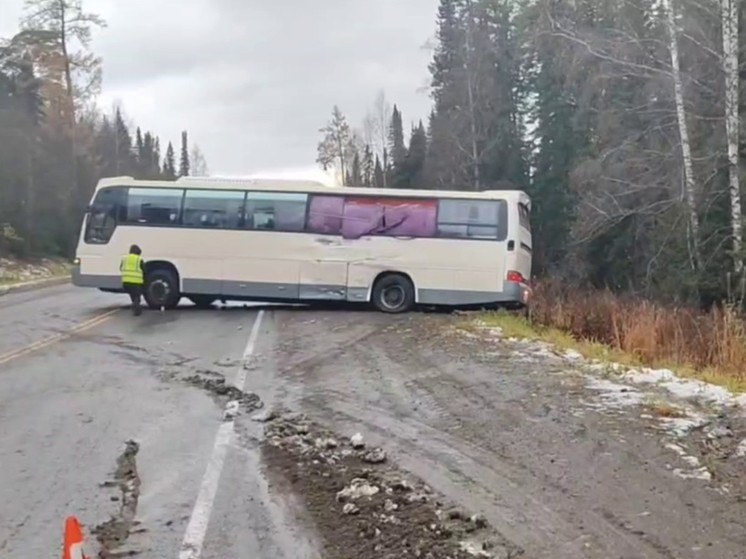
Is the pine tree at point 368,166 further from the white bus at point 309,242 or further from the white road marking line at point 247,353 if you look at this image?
the white road marking line at point 247,353

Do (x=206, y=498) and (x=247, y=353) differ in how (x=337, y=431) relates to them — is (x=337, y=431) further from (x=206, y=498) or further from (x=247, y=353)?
(x=247, y=353)

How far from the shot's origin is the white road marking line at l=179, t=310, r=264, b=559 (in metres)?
5.29

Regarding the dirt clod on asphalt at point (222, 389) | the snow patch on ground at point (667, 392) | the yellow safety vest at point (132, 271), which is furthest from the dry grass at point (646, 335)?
the yellow safety vest at point (132, 271)

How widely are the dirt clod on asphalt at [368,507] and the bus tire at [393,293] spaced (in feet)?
41.2

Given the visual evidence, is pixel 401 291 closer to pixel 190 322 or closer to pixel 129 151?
pixel 190 322

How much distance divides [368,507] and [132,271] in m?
15.0

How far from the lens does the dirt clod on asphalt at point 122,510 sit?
5375 millimetres

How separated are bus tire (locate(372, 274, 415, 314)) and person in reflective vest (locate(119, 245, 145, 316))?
17.4 feet

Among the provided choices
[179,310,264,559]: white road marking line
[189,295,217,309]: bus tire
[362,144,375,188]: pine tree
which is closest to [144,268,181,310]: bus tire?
[189,295,217,309]: bus tire

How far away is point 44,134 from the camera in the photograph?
169 ft

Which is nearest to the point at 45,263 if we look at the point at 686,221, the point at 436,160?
the point at 436,160

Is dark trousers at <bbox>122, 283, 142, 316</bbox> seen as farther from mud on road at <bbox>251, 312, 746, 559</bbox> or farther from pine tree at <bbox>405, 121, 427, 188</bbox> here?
pine tree at <bbox>405, 121, 427, 188</bbox>

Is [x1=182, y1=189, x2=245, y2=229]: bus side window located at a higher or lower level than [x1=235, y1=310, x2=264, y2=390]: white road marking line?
higher

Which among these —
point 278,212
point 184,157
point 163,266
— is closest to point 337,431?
point 278,212
